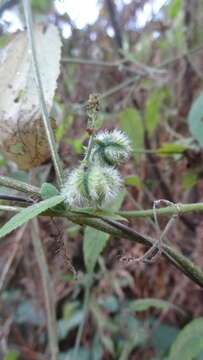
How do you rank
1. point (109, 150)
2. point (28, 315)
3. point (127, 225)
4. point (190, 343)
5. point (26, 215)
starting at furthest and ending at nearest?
point (28, 315) → point (127, 225) → point (190, 343) → point (109, 150) → point (26, 215)

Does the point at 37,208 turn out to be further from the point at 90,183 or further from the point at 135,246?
the point at 135,246

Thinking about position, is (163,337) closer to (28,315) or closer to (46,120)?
(28,315)

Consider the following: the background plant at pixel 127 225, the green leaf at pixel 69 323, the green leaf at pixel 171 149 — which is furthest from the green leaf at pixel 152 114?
the green leaf at pixel 69 323

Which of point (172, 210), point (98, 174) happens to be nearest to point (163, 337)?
point (172, 210)

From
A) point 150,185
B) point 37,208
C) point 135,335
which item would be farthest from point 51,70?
point 135,335

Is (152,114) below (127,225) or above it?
above

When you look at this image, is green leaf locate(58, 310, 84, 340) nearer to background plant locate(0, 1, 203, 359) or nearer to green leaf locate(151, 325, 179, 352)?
background plant locate(0, 1, 203, 359)
